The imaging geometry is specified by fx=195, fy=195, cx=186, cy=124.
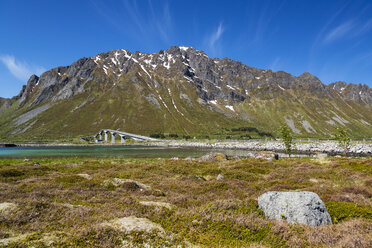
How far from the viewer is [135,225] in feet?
20.2

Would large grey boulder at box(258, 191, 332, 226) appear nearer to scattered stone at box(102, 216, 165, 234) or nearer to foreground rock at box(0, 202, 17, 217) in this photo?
scattered stone at box(102, 216, 165, 234)

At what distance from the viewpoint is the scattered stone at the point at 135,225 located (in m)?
5.92

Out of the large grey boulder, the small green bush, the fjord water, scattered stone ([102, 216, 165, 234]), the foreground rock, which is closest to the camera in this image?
scattered stone ([102, 216, 165, 234])

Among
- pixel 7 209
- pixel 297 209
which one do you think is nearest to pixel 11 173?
pixel 7 209

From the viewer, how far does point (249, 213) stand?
25.6 feet

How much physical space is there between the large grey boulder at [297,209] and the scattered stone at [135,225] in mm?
4792

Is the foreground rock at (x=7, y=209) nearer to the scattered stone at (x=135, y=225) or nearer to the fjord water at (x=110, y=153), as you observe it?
the scattered stone at (x=135, y=225)

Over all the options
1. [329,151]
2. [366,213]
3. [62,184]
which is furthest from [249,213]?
[329,151]

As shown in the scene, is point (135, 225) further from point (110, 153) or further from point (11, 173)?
point (110, 153)

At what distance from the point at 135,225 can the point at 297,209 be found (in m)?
6.32

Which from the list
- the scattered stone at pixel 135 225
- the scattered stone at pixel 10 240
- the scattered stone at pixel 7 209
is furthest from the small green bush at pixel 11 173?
the scattered stone at pixel 135 225

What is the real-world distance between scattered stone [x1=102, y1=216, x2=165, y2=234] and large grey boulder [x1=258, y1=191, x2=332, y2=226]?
4.79 m

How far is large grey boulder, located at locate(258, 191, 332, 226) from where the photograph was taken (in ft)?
25.0

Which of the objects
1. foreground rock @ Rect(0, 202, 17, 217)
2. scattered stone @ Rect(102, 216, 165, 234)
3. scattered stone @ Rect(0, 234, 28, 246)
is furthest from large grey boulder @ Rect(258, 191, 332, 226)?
foreground rock @ Rect(0, 202, 17, 217)
